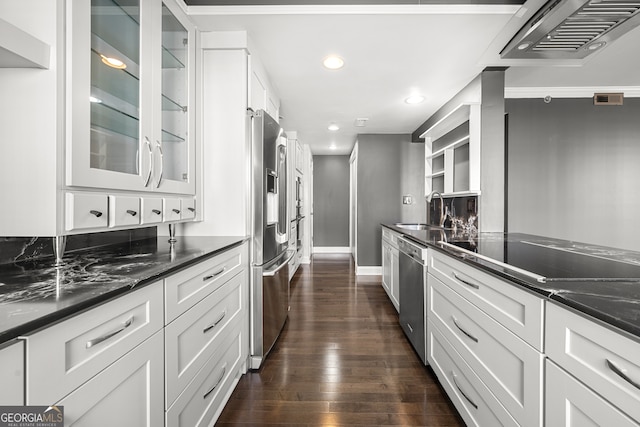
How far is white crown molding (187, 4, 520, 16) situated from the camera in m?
1.77

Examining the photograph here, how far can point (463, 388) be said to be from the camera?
1.46 meters

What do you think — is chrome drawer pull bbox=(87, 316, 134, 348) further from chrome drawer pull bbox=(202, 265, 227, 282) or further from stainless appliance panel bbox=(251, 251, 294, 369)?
stainless appliance panel bbox=(251, 251, 294, 369)

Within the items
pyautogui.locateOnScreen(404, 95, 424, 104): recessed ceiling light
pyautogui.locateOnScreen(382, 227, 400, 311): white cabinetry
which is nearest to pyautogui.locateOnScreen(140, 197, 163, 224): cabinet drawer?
pyautogui.locateOnScreen(382, 227, 400, 311): white cabinetry

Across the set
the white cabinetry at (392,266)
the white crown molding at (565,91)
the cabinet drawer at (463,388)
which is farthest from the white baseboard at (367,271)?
the white crown molding at (565,91)

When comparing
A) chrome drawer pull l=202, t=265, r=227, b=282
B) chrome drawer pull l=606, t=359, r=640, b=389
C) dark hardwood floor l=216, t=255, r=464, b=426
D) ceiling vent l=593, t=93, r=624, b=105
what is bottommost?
dark hardwood floor l=216, t=255, r=464, b=426

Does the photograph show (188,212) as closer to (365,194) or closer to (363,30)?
(363,30)

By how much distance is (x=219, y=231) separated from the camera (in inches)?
80.1

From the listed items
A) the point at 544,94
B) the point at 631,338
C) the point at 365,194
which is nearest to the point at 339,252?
the point at 365,194

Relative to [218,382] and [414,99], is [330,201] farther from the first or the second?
[218,382]

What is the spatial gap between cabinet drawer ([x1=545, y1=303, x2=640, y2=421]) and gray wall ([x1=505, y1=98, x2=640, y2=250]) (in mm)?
2567

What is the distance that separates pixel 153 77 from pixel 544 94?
365 cm

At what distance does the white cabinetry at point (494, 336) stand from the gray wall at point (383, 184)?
318 cm

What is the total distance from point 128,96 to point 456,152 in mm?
3343

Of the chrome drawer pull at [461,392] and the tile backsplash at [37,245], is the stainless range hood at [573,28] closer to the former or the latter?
the chrome drawer pull at [461,392]
